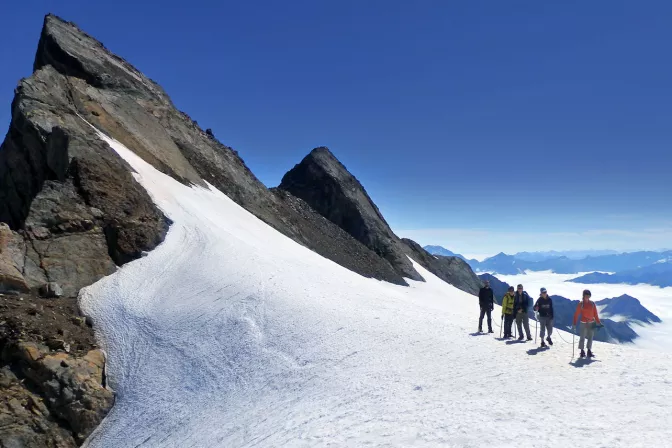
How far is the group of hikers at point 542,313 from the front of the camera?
49.0ft

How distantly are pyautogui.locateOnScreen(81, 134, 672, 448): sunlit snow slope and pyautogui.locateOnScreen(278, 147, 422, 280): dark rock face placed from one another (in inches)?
1369

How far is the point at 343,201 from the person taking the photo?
205 feet

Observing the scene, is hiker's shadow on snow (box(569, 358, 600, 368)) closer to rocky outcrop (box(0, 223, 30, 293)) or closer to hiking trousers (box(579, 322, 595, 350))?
hiking trousers (box(579, 322, 595, 350))

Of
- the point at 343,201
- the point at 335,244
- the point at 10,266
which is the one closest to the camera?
the point at 10,266

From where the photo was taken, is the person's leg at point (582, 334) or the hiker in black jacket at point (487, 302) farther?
the hiker in black jacket at point (487, 302)

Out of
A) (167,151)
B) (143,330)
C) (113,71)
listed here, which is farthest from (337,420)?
(113,71)

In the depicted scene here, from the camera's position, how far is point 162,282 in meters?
21.4

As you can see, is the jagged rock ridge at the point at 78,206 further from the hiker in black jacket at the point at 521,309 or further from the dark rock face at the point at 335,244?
the hiker in black jacket at the point at 521,309

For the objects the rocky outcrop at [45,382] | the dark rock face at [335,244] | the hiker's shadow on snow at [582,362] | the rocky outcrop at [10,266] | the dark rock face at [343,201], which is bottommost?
the rocky outcrop at [45,382]

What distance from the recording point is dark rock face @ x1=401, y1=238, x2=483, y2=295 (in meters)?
67.8

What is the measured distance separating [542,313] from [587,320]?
64.8 inches

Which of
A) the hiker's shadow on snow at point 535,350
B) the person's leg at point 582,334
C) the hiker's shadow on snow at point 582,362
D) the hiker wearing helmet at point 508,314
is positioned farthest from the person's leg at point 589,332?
the hiker wearing helmet at point 508,314

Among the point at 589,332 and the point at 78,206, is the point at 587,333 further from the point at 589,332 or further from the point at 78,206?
the point at 78,206

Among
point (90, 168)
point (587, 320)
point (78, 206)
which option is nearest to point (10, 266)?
point (78, 206)
